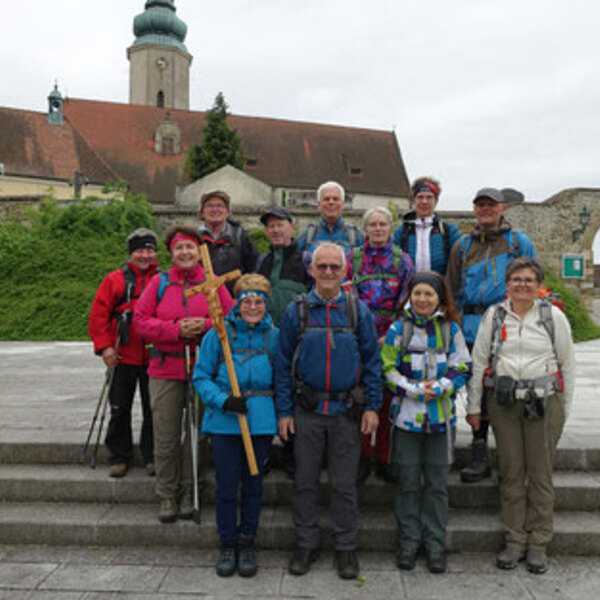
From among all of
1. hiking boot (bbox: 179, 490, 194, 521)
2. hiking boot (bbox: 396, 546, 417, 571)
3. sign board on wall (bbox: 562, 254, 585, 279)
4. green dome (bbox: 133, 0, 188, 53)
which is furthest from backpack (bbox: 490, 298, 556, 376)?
green dome (bbox: 133, 0, 188, 53)

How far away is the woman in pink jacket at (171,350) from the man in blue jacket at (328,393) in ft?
2.30

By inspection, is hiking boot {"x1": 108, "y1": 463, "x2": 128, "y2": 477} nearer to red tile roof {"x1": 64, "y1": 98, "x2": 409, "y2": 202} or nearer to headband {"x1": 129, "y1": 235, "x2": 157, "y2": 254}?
headband {"x1": 129, "y1": 235, "x2": 157, "y2": 254}

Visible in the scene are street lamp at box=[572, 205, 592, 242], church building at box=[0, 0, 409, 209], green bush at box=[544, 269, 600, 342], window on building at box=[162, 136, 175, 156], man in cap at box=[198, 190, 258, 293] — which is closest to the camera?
man in cap at box=[198, 190, 258, 293]

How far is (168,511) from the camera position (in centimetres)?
391

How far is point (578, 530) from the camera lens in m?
3.82

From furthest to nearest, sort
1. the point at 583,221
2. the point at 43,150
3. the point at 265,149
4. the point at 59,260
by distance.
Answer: the point at 265,149, the point at 43,150, the point at 583,221, the point at 59,260

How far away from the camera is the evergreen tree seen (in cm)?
3250

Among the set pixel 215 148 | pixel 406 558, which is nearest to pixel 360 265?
pixel 406 558

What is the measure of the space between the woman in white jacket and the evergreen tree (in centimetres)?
3029

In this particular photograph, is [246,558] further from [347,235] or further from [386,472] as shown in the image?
[347,235]

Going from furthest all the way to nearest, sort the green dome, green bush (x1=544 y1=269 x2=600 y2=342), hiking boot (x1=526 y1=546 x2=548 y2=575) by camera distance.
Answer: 1. the green dome
2. green bush (x1=544 y1=269 x2=600 y2=342)
3. hiking boot (x1=526 y1=546 x2=548 y2=575)

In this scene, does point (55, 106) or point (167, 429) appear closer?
point (167, 429)

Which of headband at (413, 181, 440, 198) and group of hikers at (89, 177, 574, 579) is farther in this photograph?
headband at (413, 181, 440, 198)

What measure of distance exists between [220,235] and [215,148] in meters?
29.4
